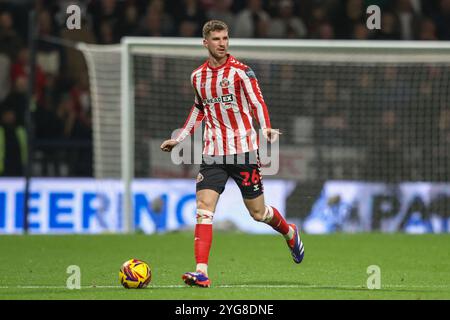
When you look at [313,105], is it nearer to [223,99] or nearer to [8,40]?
[8,40]

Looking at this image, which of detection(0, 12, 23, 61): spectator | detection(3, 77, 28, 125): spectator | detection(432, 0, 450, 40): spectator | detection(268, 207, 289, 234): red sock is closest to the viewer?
A: detection(268, 207, 289, 234): red sock

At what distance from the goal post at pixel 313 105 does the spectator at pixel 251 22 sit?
152 cm

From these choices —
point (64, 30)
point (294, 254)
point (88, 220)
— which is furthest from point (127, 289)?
point (64, 30)

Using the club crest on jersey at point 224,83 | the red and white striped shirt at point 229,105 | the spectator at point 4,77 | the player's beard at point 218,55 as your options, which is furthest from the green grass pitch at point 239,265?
the spectator at point 4,77

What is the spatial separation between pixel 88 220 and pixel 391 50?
459 cm

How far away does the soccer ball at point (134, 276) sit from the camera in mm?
7805

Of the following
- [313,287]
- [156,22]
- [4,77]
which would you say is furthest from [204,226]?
[156,22]

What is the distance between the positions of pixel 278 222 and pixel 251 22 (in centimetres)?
870

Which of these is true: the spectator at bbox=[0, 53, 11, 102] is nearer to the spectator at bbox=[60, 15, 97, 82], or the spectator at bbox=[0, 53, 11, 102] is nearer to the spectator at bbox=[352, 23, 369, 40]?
the spectator at bbox=[60, 15, 97, 82]

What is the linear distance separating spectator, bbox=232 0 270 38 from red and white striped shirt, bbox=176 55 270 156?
8.79 meters

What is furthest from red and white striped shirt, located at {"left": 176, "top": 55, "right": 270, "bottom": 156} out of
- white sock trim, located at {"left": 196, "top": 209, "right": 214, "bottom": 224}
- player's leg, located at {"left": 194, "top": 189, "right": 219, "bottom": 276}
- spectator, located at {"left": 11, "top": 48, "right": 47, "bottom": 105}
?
spectator, located at {"left": 11, "top": 48, "right": 47, "bottom": 105}

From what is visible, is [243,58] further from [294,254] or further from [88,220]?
[294,254]

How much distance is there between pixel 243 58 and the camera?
15.3 metres

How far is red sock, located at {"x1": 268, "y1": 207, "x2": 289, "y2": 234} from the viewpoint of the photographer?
28.8 feet
